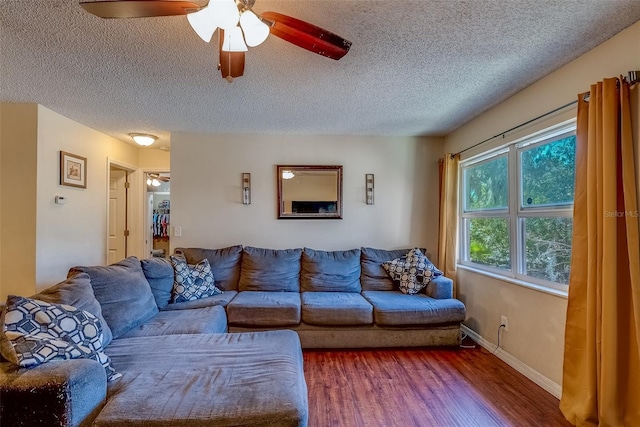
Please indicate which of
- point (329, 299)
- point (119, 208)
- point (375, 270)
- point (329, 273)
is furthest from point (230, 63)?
point (119, 208)

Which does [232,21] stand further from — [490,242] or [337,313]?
[490,242]

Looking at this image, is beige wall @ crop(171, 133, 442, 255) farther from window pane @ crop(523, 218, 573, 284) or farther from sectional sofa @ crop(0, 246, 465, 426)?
window pane @ crop(523, 218, 573, 284)

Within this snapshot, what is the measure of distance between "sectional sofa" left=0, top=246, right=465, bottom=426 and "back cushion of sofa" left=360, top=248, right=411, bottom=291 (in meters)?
0.01

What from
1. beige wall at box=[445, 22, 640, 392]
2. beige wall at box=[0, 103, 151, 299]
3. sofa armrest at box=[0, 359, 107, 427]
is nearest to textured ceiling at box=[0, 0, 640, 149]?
beige wall at box=[445, 22, 640, 392]

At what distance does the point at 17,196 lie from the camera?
2.96 meters

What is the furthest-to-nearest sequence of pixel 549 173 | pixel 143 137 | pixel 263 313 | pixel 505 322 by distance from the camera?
pixel 143 137 → pixel 263 313 → pixel 505 322 → pixel 549 173

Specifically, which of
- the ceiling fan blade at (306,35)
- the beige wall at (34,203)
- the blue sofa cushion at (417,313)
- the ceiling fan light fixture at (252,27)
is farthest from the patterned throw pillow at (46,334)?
the blue sofa cushion at (417,313)

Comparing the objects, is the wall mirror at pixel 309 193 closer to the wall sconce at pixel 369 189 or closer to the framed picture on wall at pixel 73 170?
the wall sconce at pixel 369 189

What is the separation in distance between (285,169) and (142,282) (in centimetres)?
212

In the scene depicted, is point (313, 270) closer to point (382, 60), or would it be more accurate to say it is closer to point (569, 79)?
point (382, 60)

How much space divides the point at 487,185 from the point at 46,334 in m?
3.72

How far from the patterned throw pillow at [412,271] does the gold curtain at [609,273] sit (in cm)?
156

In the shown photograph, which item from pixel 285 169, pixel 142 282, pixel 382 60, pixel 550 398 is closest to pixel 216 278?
pixel 142 282

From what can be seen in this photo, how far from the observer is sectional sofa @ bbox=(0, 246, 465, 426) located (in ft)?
4.06
